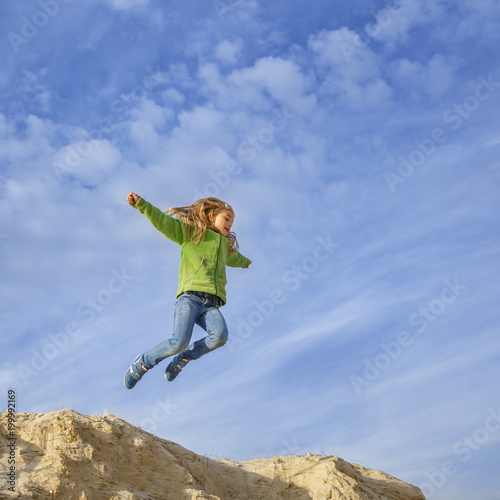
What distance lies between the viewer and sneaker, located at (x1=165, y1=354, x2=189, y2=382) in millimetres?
7980

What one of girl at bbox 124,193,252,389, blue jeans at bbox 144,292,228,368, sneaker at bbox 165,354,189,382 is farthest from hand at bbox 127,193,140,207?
sneaker at bbox 165,354,189,382

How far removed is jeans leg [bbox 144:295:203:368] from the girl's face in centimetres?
114

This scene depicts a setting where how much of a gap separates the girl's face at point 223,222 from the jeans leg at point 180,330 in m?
1.14

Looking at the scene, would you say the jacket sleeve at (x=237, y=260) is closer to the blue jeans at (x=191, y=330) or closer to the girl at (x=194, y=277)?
the girl at (x=194, y=277)

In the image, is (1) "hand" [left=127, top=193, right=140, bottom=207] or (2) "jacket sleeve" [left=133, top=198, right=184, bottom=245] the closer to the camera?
(1) "hand" [left=127, top=193, right=140, bottom=207]

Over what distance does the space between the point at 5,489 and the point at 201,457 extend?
3.10m

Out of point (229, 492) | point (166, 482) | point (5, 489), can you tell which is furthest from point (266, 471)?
point (5, 489)

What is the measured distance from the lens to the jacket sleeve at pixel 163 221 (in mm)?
7840

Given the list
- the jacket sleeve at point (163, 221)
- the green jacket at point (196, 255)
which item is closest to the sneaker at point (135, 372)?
the green jacket at point (196, 255)

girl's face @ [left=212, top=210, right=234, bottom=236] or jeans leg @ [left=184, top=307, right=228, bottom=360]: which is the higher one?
girl's face @ [left=212, top=210, right=234, bottom=236]

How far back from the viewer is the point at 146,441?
7777mm

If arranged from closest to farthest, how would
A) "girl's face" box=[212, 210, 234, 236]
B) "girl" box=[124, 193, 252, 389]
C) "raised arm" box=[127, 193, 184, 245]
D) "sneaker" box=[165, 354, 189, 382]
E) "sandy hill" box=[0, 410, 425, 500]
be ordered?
"sandy hill" box=[0, 410, 425, 500], "girl" box=[124, 193, 252, 389], "raised arm" box=[127, 193, 184, 245], "sneaker" box=[165, 354, 189, 382], "girl's face" box=[212, 210, 234, 236]

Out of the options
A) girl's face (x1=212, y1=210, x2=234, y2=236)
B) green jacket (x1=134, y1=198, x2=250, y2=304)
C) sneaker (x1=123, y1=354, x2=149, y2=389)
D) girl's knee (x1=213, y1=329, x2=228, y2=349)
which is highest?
girl's face (x1=212, y1=210, x2=234, y2=236)

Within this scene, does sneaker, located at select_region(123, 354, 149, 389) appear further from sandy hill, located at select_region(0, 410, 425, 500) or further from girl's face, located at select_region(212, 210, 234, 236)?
girl's face, located at select_region(212, 210, 234, 236)
